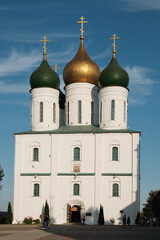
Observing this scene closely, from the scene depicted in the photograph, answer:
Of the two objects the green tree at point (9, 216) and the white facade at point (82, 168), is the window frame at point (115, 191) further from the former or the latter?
the green tree at point (9, 216)

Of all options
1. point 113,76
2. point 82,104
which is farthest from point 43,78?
point 113,76

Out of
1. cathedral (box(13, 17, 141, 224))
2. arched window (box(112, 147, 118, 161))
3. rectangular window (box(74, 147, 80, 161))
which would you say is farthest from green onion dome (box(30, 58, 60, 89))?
arched window (box(112, 147, 118, 161))

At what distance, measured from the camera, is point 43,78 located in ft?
139

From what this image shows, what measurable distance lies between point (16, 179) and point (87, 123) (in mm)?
8712

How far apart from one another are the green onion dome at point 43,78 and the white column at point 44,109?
47cm

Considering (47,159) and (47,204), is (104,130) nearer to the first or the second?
(47,159)

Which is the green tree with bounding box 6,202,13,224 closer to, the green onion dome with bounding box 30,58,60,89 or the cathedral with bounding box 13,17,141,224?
the cathedral with bounding box 13,17,141,224

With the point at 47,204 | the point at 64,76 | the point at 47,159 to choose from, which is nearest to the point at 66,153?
the point at 47,159

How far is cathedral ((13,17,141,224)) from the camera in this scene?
38688 mm

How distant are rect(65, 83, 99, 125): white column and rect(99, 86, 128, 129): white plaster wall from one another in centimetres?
206

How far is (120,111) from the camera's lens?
40781mm

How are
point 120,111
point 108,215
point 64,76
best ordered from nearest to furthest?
point 108,215 → point 120,111 → point 64,76

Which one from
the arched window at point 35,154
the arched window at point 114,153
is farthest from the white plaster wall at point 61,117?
the arched window at point 114,153

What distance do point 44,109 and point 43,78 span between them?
305 centimetres
